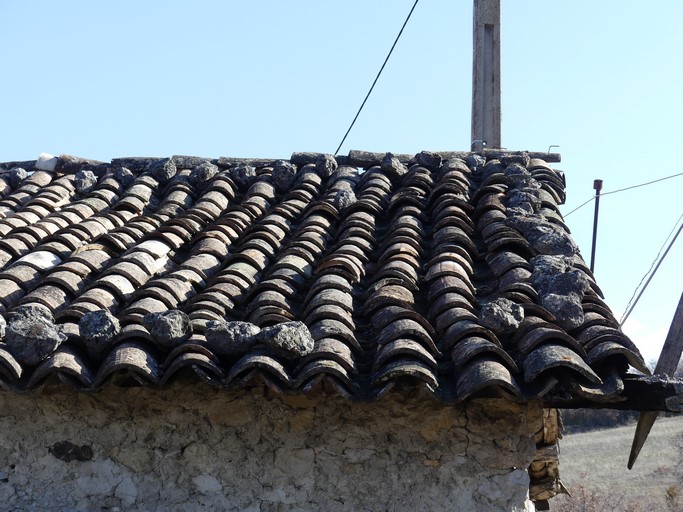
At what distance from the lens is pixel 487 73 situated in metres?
9.23

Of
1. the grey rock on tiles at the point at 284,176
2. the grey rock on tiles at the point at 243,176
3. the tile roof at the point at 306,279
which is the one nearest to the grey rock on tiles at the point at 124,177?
the tile roof at the point at 306,279

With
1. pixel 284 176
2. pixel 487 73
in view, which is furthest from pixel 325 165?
pixel 487 73

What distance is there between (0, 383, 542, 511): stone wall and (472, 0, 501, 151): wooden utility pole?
5091mm

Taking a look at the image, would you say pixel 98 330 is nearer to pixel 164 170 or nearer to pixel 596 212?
pixel 164 170

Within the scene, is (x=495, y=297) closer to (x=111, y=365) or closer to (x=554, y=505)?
(x=111, y=365)

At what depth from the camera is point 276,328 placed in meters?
4.25

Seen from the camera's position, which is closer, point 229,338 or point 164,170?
point 229,338

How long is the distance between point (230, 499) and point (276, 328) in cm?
99

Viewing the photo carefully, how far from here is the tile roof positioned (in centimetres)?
421

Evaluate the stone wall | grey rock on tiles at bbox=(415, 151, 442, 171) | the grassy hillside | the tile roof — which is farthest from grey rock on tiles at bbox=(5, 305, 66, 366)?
the grassy hillside

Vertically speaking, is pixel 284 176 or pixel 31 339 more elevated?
pixel 284 176

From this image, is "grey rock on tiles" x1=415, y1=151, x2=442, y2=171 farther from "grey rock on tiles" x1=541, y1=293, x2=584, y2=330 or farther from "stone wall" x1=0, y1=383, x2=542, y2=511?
"stone wall" x1=0, y1=383, x2=542, y2=511

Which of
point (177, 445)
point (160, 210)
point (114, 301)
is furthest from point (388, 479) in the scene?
point (160, 210)

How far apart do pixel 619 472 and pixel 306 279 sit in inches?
716
